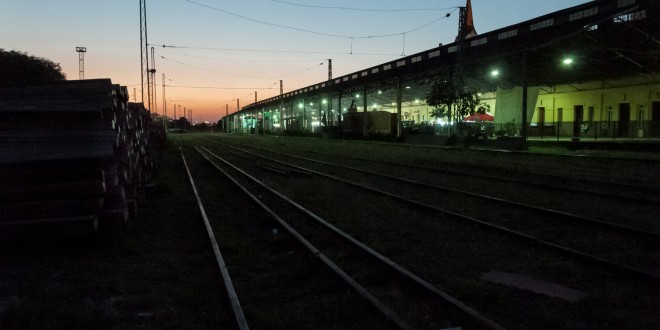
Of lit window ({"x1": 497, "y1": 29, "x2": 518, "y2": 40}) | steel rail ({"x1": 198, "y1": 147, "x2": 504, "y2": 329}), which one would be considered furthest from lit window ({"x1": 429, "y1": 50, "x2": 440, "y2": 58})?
steel rail ({"x1": 198, "y1": 147, "x2": 504, "y2": 329})

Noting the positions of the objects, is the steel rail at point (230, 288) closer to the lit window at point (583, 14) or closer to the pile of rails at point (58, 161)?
the pile of rails at point (58, 161)

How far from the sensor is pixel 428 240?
8609 millimetres

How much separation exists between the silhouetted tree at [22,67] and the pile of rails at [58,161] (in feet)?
147

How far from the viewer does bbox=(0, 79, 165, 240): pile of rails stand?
23.9ft

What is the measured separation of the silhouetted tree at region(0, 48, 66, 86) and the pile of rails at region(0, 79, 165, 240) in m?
44.9

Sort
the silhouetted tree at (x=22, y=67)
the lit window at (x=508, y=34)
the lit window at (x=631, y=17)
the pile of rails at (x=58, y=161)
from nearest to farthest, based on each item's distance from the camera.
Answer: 1. the pile of rails at (x=58, y=161)
2. the lit window at (x=631, y=17)
3. the lit window at (x=508, y=34)
4. the silhouetted tree at (x=22, y=67)

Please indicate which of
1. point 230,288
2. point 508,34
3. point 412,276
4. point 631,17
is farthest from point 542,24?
point 230,288

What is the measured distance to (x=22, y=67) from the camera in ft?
170

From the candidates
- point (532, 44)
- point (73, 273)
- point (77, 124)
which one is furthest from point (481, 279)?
point (532, 44)

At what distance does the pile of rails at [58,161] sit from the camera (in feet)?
23.9

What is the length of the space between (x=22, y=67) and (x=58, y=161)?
5233 cm

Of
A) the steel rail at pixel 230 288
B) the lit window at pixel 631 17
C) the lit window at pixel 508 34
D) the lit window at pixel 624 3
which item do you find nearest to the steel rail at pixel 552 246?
the steel rail at pixel 230 288

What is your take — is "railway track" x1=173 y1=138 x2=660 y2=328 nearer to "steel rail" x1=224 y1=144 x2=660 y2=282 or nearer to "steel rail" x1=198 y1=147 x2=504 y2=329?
"steel rail" x1=224 y1=144 x2=660 y2=282

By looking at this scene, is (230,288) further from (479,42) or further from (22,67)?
(22,67)
